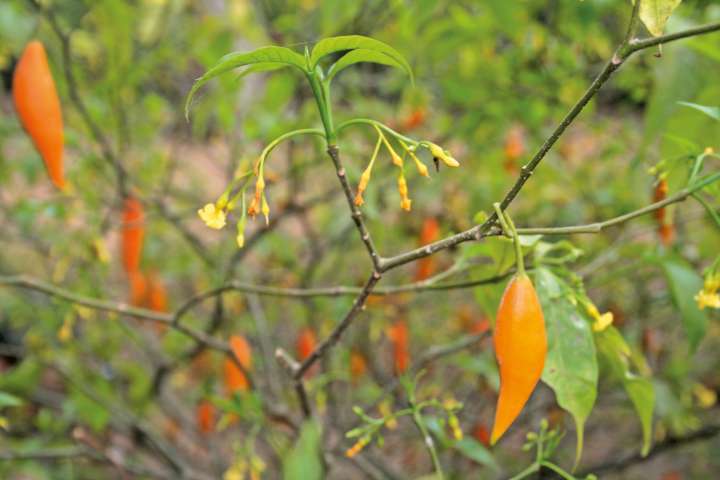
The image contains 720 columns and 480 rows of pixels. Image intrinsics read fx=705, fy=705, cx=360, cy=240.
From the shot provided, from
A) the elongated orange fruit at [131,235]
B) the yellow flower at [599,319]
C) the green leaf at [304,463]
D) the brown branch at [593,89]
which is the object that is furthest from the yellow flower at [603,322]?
the elongated orange fruit at [131,235]

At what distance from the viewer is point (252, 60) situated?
0.38 meters

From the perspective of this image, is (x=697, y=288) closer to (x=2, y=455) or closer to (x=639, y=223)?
(x=639, y=223)

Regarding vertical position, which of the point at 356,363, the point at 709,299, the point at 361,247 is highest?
the point at 361,247

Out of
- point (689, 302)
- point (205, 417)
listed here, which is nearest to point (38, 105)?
point (689, 302)

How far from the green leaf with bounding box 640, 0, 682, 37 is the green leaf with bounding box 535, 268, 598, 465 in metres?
0.17

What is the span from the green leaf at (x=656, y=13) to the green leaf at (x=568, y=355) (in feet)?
0.57

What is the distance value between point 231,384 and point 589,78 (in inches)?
34.9

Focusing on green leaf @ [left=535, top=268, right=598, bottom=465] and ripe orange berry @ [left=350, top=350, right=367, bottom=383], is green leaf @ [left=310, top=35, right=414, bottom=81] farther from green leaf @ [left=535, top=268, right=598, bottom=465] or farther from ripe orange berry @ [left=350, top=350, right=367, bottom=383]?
ripe orange berry @ [left=350, top=350, right=367, bottom=383]

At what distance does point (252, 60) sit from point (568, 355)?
0.27 meters

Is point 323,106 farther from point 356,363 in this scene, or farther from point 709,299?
point 356,363

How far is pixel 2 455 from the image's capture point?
984mm

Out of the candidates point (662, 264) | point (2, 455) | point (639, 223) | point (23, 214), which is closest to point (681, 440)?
point (639, 223)

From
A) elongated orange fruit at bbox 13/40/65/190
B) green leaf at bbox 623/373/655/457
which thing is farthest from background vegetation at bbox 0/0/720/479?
elongated orange fruit at bbox 13/40/65/190

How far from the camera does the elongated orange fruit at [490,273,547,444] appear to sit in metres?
0.39
